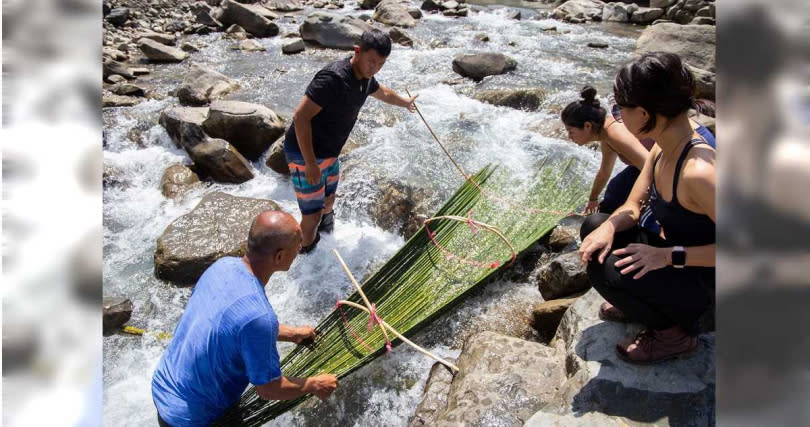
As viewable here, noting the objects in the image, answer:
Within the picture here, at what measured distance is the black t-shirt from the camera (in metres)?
3.15

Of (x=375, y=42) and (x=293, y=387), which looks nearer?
(x=293, y=387)

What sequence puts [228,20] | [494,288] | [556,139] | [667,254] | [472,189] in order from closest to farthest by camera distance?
[667,254] → [494,288] → [472,189] → [556,139] → [228,20]

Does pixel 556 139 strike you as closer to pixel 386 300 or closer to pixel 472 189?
pixel 472 189

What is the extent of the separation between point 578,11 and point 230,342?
479 inches

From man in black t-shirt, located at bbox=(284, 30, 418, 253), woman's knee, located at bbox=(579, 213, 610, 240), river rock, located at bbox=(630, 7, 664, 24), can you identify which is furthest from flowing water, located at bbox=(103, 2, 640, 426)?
river rock, located at bbox=(630, 7, 664, 24)

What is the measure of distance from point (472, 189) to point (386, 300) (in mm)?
1203

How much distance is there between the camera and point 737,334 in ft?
1.54

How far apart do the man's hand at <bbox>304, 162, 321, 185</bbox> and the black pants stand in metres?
1.77

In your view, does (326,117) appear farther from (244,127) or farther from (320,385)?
(244,127)

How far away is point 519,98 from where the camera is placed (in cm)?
637

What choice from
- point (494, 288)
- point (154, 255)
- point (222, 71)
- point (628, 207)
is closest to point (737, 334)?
point (628, 207)

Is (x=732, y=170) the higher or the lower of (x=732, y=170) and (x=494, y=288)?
the higher

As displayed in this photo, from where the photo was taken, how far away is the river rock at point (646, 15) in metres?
11.8

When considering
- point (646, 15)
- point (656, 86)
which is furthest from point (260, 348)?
point (646, 15)
